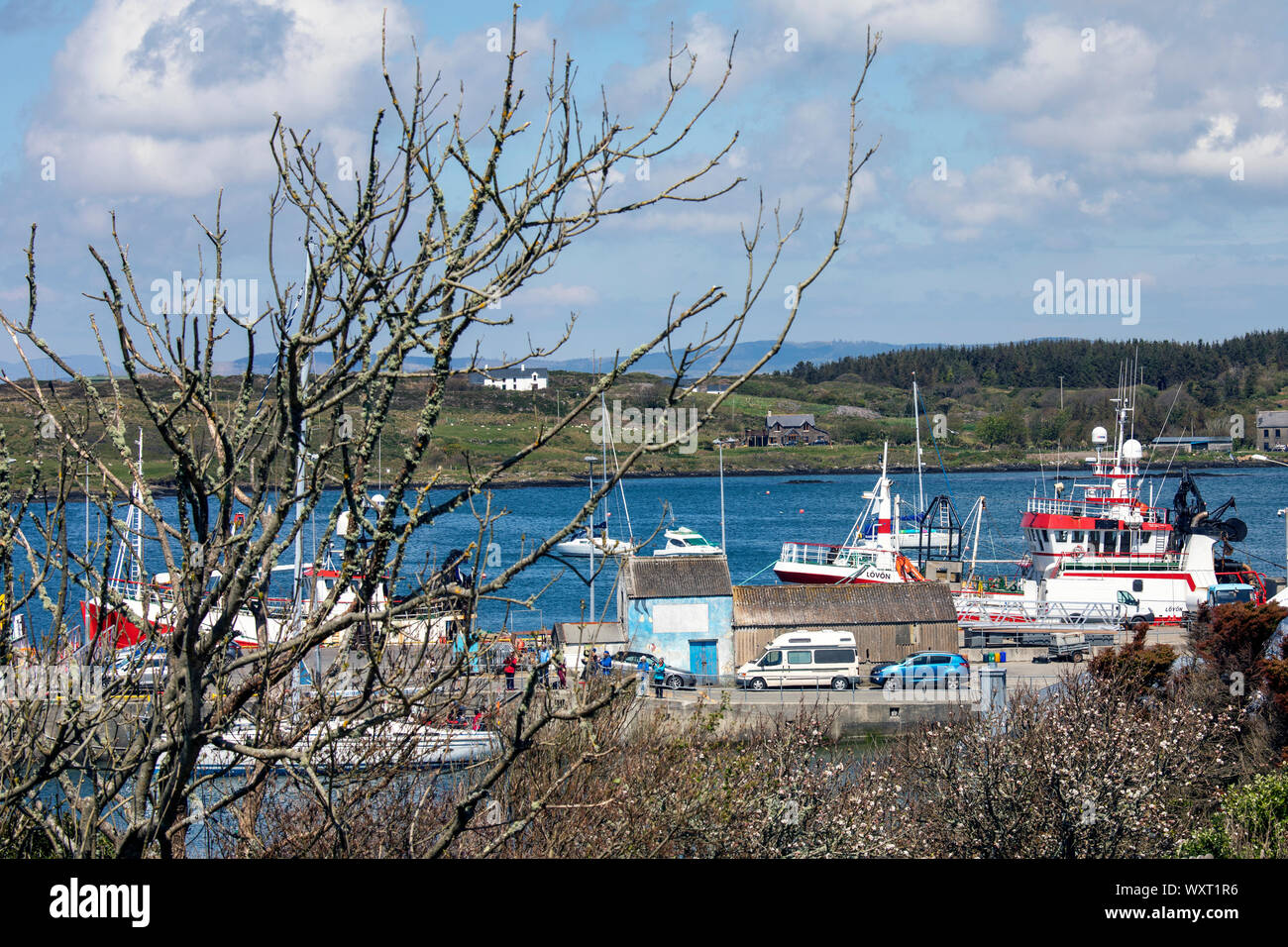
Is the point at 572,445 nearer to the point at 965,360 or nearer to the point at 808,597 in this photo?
the point at 965,360

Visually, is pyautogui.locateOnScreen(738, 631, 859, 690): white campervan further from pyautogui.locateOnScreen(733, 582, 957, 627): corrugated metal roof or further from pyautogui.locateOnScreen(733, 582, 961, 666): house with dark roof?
pyautogui.locateOnScreen(733, 582, 957, 627): corrugated metal roof

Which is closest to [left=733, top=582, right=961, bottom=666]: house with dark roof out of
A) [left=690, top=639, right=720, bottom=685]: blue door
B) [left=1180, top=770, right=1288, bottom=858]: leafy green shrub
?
[left=690, top=639, right=720, bottom=685]: blue door

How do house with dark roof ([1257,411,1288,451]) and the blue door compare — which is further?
A: house with dark roof ([1257,411,1288,451])

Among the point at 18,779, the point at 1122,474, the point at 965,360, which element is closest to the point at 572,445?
Answer: the point at 965,360

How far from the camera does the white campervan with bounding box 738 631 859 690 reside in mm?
27156

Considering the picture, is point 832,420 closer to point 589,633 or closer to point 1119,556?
point 1119,556

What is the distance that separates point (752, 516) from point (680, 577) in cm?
6381

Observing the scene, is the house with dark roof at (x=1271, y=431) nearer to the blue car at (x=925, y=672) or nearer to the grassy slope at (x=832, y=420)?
the grassy slope at (x=832, y=420)

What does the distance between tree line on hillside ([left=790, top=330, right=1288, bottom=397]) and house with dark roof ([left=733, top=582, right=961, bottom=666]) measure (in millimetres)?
157189

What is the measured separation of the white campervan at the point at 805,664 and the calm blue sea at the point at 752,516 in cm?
851

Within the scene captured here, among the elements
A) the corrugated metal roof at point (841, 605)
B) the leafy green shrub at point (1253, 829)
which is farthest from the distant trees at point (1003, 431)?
the leafy green shrub at point (1253, 829)

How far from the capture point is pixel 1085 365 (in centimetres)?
18562

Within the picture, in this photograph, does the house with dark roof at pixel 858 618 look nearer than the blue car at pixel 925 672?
No

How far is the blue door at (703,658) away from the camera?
28.8 meters
